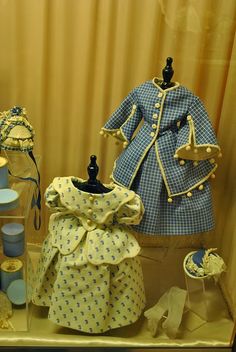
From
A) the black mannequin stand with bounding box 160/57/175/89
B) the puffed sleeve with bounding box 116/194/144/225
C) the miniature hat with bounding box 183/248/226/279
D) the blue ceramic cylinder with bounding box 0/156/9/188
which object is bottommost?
the miniature hat with bounding box 183/248/226/279

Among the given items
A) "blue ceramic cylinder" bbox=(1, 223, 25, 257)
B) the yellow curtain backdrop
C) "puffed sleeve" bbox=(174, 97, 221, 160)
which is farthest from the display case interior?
"puffed sleeve" bbox=(174, 97, 221, 160)

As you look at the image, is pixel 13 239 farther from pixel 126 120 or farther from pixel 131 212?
pixel 126 120

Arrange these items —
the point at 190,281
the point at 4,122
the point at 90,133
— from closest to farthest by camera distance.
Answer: the point at 4,122 < the point at 190,281 < the point at 90,133

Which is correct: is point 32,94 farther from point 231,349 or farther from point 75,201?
point 231,349

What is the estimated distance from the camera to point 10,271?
4.24ft

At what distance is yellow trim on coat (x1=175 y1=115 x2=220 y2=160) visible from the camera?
1147 mm

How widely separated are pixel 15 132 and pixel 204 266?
644 millimetres

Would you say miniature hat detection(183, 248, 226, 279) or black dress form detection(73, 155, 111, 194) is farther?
miniature hat detection(183, 248, 226, 279)

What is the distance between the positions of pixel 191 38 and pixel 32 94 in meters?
0.51

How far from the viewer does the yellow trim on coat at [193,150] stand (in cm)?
115

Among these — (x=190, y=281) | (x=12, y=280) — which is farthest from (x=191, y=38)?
(x=12, y=280)

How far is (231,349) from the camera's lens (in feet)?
3.98

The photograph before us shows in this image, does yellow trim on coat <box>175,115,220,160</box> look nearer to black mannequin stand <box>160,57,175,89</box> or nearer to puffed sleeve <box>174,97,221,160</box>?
puffed sleeve <box>174,97,221,160</box>

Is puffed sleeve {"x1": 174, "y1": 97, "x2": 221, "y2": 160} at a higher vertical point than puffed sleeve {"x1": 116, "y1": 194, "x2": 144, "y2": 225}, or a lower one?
higher
